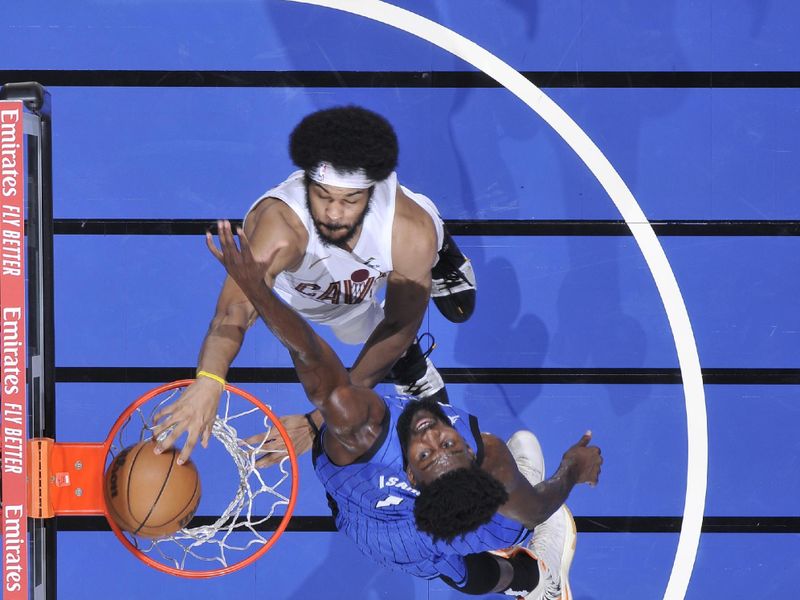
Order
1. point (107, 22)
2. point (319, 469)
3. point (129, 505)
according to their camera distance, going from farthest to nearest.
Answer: point (107, 22)
point (319, 469)
point (129, 505)

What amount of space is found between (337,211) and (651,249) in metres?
1.73

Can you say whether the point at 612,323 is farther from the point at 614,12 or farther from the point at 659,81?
the point at 614,12

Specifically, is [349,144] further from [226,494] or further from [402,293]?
[226,494]

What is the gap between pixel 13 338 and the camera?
9.78 feet

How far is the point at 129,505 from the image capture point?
306cm

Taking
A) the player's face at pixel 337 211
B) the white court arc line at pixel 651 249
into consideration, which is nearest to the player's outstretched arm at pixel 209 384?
the player's face at pixel 337 211

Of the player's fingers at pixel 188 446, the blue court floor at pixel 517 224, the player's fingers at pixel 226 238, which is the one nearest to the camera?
the player's fingers at pixel 226 238

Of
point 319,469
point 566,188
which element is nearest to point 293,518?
point 319,469

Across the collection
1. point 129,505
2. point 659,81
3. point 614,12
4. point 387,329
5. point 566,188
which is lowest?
point 129,505

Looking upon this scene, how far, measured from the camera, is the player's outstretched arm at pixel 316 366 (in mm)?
2572

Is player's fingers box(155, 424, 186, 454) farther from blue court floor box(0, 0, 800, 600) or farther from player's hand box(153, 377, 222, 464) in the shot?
blue court floor box(0, 0, 800, 600)

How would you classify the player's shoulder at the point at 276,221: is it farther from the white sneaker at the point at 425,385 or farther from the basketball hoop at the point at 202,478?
the white sneaker at the point at 425,385

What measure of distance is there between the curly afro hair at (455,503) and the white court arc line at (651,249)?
4.84 feet

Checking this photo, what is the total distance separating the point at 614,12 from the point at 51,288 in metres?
2.85
